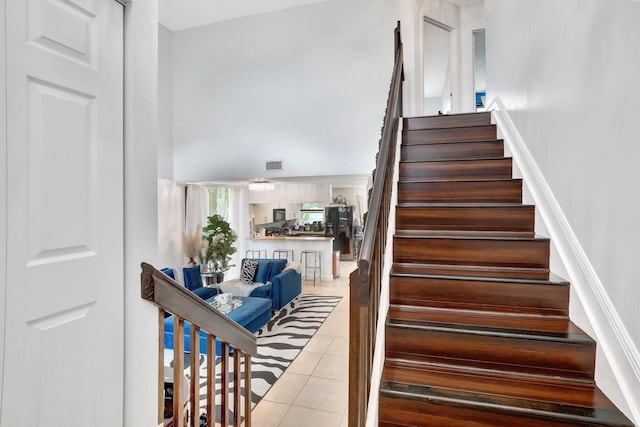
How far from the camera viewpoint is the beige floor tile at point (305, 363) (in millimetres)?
3659

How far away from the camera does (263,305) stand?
4660 millimetres

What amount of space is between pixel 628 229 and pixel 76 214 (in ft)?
6.62

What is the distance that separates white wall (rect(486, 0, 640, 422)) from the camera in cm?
127

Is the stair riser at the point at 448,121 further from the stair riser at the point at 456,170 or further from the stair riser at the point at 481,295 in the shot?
the stair riser at the point at 481,295

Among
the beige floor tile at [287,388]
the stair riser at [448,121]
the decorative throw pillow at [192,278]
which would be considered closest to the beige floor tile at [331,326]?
the beige floor tile at [287,388]

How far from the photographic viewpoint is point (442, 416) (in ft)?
4.68

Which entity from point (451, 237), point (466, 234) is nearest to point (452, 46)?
point (466, 234)

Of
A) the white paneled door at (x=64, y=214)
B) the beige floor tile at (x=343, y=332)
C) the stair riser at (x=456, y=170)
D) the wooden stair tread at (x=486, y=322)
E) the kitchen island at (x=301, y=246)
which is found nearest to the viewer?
the white paneled door at (x=64, y=214)

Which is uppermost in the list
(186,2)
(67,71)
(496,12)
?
(186,2)

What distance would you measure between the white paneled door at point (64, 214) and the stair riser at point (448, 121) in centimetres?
290

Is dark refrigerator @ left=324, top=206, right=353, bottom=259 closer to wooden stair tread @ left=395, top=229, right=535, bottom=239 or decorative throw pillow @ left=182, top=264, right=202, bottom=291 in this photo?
decorative throw pillow @ left=182, top=264, right=202, bottom=291

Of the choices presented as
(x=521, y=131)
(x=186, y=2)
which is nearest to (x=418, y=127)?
(x=521, y=131)

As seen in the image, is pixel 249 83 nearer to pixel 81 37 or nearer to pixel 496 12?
pixel 496 12

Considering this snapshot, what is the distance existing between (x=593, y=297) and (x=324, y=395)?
2439 mm
